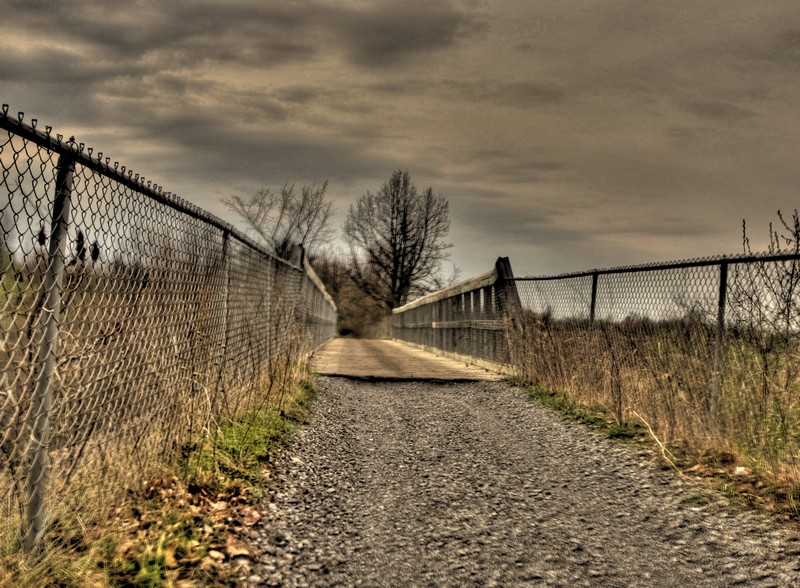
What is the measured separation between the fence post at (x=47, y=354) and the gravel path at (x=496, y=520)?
105cm

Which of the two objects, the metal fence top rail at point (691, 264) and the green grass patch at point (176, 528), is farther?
the metal fence top rail at point (691, 264)

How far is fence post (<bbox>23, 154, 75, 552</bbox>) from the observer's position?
107 inches

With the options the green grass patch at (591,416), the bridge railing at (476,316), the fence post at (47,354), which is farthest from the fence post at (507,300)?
the fence post at (47,354)

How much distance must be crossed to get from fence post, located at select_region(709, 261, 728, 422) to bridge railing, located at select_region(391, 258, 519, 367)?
439 centimetres

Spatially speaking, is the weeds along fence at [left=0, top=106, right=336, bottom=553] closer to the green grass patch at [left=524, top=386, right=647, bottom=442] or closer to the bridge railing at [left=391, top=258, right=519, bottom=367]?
the green grass patch at [left=524, top=386, right=647, bottom=442]

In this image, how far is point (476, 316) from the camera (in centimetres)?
1208

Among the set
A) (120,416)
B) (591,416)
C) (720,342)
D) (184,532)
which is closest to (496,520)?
(184,532)

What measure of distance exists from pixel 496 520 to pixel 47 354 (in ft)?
8.78

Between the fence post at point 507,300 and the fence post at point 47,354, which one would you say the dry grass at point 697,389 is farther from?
the fence post at point 47,354

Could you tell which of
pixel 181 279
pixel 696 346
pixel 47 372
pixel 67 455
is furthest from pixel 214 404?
pixel 696 346

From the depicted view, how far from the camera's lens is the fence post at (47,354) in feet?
8.91

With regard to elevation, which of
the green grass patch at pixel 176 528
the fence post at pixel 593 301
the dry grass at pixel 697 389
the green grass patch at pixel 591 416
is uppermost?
the fence post at pixel 593 301

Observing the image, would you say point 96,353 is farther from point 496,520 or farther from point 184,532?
point 496,520

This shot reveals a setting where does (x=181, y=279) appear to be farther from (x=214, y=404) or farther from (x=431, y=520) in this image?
(x=431, y=520)
